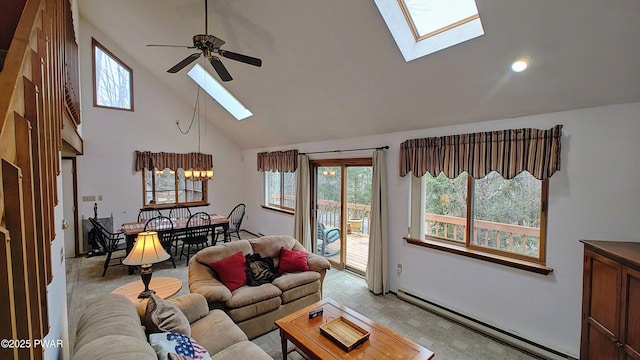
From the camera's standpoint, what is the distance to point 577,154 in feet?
8.75

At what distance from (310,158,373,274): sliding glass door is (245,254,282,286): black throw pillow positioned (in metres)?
1.78

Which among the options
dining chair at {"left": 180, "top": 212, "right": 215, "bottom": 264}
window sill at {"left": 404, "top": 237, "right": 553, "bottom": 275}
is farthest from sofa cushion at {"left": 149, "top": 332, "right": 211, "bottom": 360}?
dining chair at {"left": 180, "top": 212, "right": 215, "bottom": 264}

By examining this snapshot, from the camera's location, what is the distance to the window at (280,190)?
6633 millimetres

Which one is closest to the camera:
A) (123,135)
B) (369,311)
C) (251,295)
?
(251,295)

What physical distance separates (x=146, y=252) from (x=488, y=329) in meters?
3.74

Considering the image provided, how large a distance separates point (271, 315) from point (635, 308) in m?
3.03

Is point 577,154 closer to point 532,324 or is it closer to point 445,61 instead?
point 445,61

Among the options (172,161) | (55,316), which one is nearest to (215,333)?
(55,316)

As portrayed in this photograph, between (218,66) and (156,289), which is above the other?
(218,66)

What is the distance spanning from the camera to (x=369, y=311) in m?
3.67

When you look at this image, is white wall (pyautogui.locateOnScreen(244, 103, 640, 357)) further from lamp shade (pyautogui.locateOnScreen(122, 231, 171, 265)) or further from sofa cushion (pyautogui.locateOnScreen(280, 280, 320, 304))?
lamp shade (pyautogui.locateOnScreen(122, 231, 171, 265))

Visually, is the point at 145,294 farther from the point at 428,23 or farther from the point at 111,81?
the point at 111,81

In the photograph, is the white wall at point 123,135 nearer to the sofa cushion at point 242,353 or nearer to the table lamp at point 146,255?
the table lamp at point 146,255

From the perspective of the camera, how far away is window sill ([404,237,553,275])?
9.50 ft
